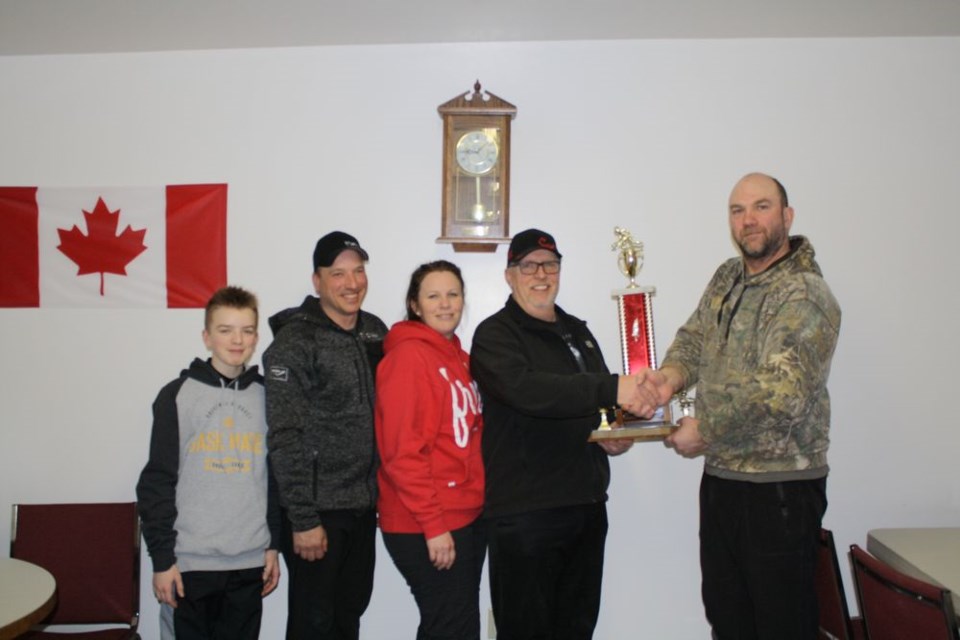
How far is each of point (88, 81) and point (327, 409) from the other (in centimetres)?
199

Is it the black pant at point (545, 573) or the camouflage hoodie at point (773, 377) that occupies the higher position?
the camouflage hoodie at point (773, 377)

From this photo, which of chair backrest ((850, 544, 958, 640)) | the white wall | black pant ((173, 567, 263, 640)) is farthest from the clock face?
chair backrest ((850, 544, 958, 640))

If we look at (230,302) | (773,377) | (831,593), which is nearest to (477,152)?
(230,302)

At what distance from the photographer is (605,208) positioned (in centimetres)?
286

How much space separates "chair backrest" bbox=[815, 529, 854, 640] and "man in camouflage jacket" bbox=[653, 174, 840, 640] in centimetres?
9

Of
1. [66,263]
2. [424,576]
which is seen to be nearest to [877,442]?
[424,576]

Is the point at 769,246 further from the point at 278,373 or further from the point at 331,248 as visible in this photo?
the point at 278,373

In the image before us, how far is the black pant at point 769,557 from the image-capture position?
1842mm

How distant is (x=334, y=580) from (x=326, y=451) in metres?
0.38

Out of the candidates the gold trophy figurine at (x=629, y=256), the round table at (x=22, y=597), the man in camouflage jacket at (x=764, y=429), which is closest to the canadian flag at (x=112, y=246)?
the round table at (x=22, y=597)

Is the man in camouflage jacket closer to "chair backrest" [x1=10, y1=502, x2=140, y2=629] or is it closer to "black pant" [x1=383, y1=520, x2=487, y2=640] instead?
"black pant" [x1=383, y1=520, x2=487, y2=640]

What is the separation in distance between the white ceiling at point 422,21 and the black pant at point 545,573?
184 centimetres

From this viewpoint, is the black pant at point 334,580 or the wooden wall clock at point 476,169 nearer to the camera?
the black pant at point 334,580

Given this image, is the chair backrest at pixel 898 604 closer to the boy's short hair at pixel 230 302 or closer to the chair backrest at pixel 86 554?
the boy's short hair at pixel 230 302
